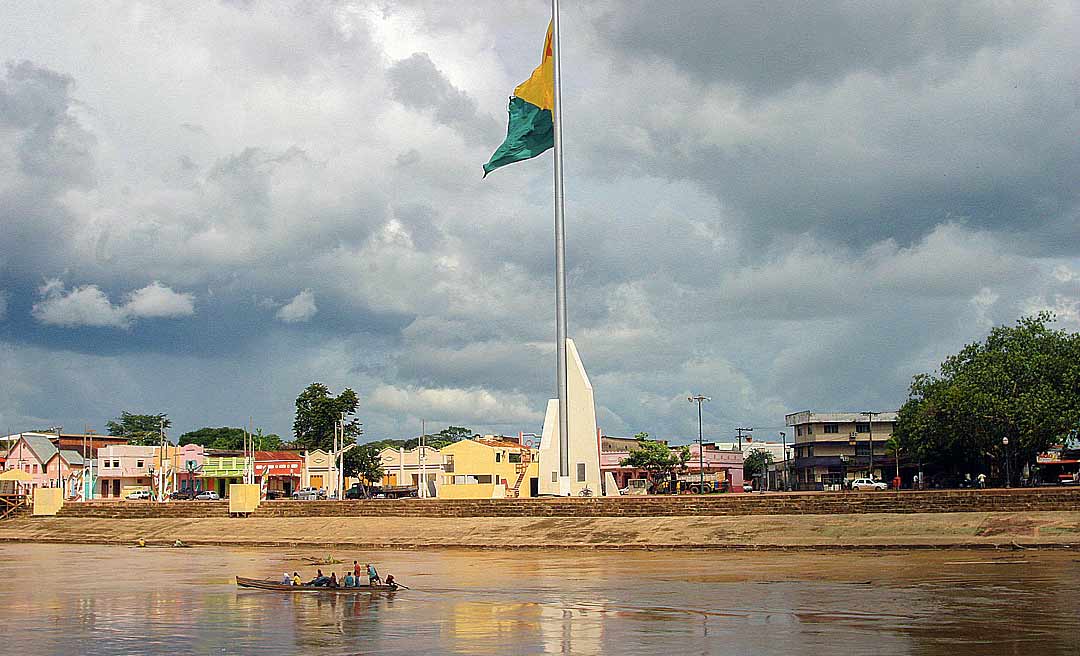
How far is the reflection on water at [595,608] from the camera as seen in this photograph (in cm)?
1560

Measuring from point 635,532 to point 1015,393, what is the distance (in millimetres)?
29247

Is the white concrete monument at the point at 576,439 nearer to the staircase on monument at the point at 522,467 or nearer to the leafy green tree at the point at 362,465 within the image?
the staircase on monument at the point at 522,467

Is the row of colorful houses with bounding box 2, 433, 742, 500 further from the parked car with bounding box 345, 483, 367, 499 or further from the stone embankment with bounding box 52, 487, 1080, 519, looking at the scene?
the stone embankment with bounding box 52, 487, 1080, 519

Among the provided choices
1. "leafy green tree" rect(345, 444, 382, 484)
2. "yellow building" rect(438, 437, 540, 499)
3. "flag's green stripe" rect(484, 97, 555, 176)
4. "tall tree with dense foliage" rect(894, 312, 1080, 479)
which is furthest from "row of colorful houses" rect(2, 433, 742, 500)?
"flag's green stripe" rect(484, 97, 555, 176)

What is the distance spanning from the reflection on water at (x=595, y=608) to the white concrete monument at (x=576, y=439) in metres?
13.2

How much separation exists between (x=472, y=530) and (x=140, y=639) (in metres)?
22.6

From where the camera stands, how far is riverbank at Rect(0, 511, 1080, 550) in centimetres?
3119

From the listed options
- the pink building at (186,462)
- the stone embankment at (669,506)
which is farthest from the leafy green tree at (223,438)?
the stone embankment at (669,506)

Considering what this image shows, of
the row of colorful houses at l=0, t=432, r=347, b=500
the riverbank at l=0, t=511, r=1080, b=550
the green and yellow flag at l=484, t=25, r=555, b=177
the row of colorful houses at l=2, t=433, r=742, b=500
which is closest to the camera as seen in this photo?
the riverbank at l=0, t=511, r=1080, b=550

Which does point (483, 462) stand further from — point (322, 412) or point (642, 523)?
point (642, 523)

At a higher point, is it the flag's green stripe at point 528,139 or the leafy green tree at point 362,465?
the flag's green stripe at point 528,139

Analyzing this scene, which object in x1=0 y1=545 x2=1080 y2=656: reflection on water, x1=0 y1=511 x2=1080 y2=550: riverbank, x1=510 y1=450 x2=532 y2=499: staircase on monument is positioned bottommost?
x1=0 y1=545 x2=1080 y2=656: reflection on water

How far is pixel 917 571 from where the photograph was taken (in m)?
25.3

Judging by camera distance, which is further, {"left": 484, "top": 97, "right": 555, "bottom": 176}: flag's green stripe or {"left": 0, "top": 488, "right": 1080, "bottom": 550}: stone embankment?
{"left": 484, "top": 97, "right": 555, "bottom": 176}: flag's green stripe
